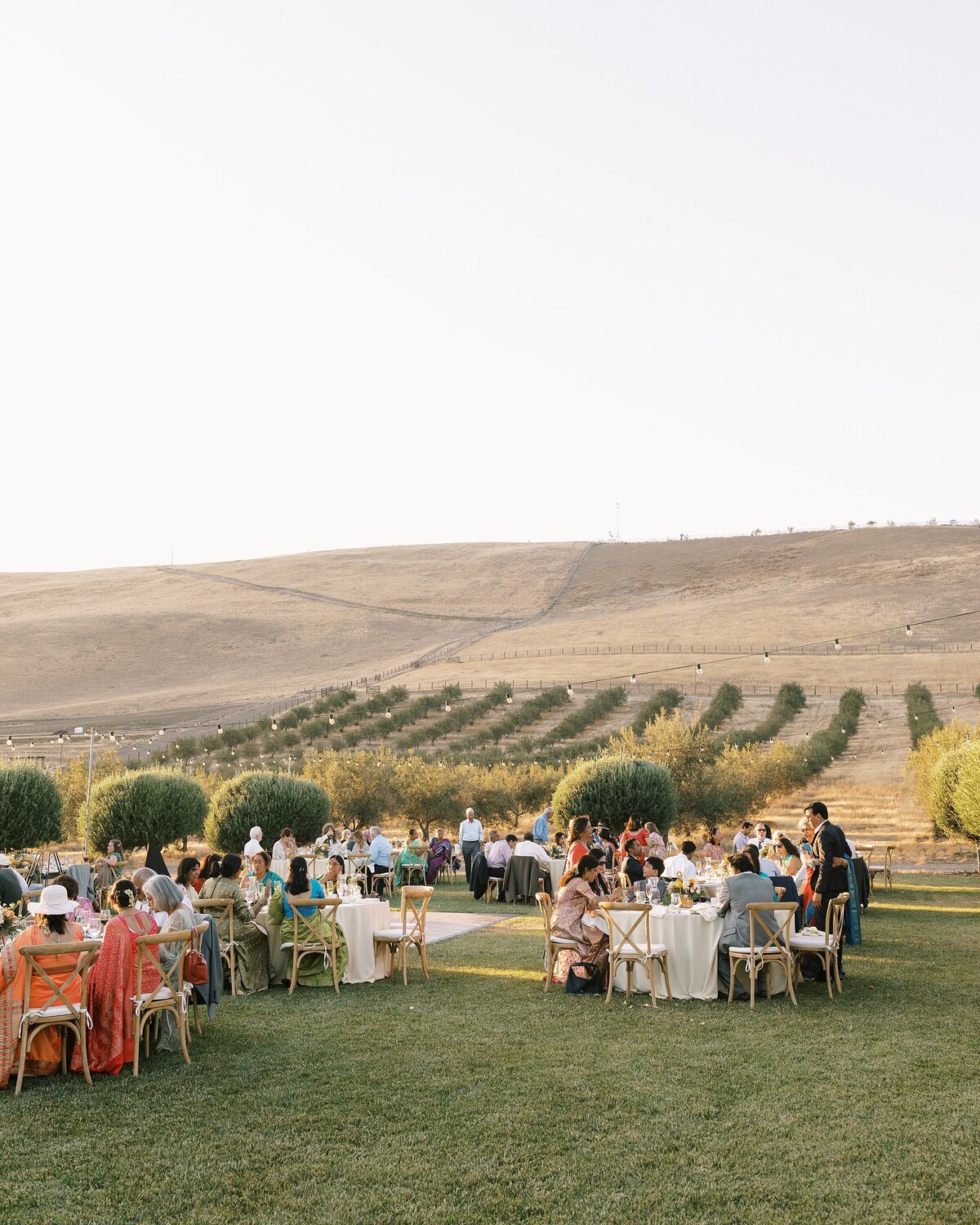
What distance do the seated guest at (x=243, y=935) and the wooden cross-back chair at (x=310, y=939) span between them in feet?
0.75

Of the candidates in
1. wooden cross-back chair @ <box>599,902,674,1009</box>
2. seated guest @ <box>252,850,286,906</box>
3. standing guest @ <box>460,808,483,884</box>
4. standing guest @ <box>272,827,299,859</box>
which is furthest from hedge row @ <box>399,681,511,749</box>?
wooden cross-back chair @ <box>599,902,674,1009</box>

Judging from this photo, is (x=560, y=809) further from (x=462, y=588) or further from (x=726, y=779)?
(x=462, y=588)

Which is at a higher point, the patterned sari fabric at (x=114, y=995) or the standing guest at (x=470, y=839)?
the patterned sari fabric at (x=114, y=995)

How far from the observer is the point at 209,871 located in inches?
399

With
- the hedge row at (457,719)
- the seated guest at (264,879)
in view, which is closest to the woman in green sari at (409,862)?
the seated guest at (264,879)

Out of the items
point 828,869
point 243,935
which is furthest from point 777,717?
point 243,935

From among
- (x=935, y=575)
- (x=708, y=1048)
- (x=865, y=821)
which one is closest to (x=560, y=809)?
(x=865, y=821)

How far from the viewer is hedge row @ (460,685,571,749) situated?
49.8 meters

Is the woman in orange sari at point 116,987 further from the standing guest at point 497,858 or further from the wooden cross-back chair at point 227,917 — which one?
the standing guest at point 497,858

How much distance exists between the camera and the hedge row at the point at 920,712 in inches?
1766

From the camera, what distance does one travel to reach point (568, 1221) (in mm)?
4617

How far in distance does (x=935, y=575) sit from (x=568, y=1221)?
281 feet

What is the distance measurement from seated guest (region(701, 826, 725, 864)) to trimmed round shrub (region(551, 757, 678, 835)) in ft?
22.3

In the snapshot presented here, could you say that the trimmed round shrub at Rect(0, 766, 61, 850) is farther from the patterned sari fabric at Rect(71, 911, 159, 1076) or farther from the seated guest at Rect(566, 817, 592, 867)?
the patterned sari fabric at Rect(71, 911, 159, 1076)
